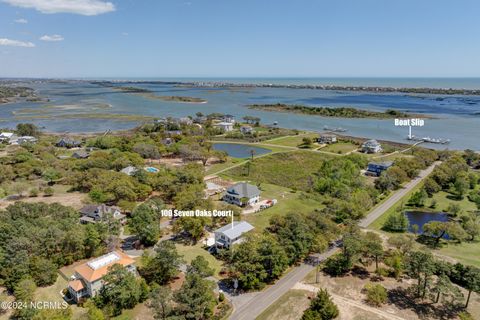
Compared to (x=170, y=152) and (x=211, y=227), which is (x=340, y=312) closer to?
(x=211, y=227)

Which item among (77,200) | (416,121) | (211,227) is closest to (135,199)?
(77,200)

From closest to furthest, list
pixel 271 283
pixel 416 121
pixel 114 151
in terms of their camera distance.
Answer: pixel 271 283, pixel 114 151, pixel 416 121

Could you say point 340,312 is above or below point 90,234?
below

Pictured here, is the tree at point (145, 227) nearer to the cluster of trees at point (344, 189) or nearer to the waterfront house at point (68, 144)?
the cluster of trees at point (344, 189)

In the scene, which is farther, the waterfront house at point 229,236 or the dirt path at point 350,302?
the waterfront house at point 229,236

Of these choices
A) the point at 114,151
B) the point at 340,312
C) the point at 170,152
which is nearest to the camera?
the point at 340,312

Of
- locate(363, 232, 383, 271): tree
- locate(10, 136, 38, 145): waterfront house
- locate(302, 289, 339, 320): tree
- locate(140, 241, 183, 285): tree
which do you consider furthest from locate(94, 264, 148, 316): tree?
locate(10, 136, 38, 145): waterfront house

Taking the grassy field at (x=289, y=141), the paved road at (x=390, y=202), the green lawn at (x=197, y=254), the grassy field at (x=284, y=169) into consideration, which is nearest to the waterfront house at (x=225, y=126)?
the grassy field at (x=289, y=141)

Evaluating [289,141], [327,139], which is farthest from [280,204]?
[327,139]
